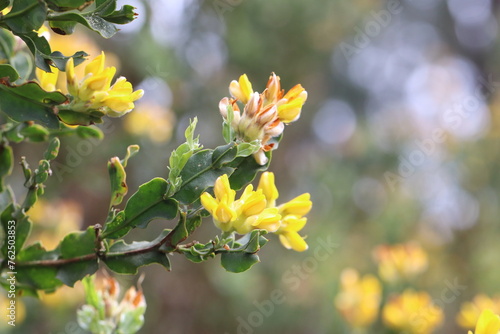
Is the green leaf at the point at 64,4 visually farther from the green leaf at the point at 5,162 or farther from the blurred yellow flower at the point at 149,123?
the blurred yellow flower at the point at 149,123

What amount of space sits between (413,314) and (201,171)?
0.81 metres

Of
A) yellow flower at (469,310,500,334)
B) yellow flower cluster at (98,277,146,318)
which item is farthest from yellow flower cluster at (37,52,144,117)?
yellow flower at (469,310,500,334)

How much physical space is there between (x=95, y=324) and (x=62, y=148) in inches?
65.3

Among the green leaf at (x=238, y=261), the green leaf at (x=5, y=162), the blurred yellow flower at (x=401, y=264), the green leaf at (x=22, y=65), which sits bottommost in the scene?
the blurred yellow flower at (x=401, y=264)

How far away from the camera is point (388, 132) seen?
12.7ft

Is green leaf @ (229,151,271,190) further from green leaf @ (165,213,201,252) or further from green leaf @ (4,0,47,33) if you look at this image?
green leaf @ (4,0,47,33)

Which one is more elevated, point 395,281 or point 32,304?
point 395,281

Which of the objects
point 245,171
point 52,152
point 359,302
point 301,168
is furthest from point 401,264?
point 301,168

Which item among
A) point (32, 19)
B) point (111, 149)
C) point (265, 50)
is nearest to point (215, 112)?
point (265, 50)

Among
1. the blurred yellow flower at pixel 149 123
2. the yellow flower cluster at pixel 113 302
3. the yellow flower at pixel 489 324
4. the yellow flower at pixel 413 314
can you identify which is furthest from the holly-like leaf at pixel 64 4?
the blurred yellow flower at pixel 149 123

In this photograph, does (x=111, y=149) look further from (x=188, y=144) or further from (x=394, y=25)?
(x=394, y=25)

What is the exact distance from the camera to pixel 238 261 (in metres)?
0.61

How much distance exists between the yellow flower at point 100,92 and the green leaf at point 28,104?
2 centimetres

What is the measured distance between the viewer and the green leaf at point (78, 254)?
642 mm
